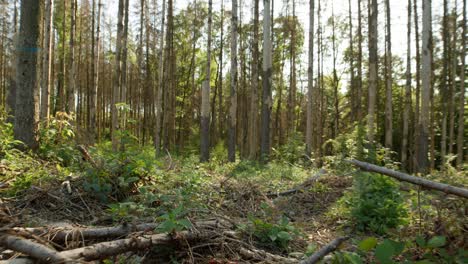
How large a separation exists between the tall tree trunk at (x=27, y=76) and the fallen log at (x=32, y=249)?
15.0ft

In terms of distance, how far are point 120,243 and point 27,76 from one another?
5.05 m

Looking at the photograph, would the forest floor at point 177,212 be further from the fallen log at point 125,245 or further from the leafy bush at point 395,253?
the leafy bush at point 395,253

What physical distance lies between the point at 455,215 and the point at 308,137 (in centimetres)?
1147

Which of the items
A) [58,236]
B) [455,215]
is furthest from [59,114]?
[455,215]

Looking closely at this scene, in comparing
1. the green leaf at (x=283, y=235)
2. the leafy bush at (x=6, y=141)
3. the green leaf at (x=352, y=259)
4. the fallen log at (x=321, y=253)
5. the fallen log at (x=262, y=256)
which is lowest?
the fallen log at (x=262, y=256)

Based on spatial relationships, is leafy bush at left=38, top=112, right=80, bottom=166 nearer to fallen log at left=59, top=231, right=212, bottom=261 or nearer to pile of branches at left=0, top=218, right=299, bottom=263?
pile of branches at left=0, top=218, right=299, bottom=263

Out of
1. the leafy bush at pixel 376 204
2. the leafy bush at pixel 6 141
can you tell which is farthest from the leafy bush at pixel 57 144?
the leafy bush at pixel 376 204

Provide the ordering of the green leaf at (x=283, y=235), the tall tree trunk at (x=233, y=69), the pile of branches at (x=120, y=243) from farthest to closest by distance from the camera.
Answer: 1. the tall tree trunk at (x=233, y=69)
2. the green leaf at (x=283, y=235)
3. the pile of branches at (x=120, y=243)

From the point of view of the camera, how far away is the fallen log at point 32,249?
179cm

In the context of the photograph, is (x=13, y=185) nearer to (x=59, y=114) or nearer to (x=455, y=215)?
(x=59, y=114)

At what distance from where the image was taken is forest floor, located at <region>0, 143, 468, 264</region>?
249cm

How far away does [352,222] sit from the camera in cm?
401

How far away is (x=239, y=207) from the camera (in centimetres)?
443

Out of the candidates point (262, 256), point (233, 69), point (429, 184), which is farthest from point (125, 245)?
point (233, 69)
